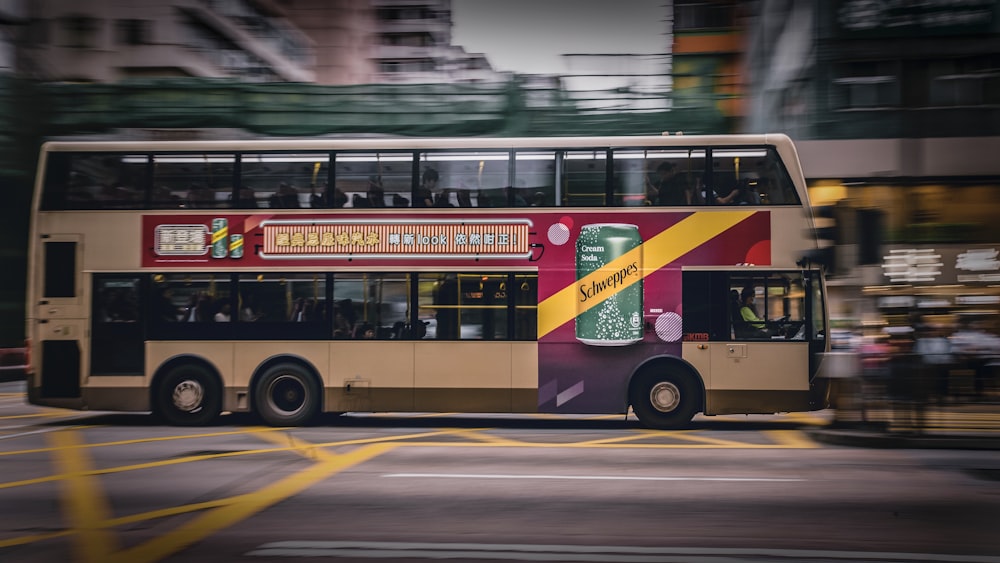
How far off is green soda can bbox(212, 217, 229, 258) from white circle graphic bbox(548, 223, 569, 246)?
4631mm

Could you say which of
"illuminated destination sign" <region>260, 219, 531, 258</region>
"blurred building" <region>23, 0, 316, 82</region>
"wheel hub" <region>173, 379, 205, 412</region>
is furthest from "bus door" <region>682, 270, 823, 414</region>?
"blurred building" <region>23, 0, 316, 82</region>

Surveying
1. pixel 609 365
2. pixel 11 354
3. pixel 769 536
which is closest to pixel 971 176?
pixel 609 365

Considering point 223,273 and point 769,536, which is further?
point 223,273

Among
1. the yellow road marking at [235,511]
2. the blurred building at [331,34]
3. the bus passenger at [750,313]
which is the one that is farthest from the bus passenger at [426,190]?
the blurred building at [331,34]

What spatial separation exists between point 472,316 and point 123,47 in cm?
2912

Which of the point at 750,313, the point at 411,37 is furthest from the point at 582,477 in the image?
the point at 411,37

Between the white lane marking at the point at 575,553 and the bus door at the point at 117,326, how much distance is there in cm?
797

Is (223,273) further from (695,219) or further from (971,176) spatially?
(971,176)

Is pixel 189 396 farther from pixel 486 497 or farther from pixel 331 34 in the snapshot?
pixel 331 34

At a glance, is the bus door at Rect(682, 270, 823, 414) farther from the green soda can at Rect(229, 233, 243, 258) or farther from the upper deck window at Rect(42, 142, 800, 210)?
the green soda can at Rect(229, 233, 243, 258)

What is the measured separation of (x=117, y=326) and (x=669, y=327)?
7.93m

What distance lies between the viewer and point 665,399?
12.2m

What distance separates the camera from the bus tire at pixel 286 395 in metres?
12.6

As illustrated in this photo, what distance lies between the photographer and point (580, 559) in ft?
17.9
